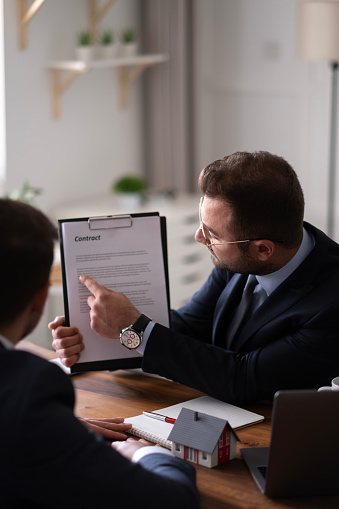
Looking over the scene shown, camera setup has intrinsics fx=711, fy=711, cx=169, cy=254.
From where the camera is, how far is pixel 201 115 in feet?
14.9

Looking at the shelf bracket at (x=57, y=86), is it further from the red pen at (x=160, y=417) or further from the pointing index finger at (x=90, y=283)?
the red pen at (x=160, y=417)

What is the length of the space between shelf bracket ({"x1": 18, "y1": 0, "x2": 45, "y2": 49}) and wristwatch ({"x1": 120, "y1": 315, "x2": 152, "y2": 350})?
2.36 meters

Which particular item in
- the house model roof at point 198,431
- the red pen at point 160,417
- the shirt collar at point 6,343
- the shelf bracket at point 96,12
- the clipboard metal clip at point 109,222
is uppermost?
the shelf bracket at point 96,12

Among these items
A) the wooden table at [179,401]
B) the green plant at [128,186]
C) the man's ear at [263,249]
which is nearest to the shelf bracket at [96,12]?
the green plant at [128,186]

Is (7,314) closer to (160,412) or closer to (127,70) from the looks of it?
(160,412)

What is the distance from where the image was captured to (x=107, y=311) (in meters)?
1.73

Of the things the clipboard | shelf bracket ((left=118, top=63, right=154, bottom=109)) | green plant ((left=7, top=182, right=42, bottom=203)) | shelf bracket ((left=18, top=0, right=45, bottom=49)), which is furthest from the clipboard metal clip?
shelf bracket ((left=118, top=63, right=154, bottom=109))

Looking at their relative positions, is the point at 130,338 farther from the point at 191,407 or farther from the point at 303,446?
the point at 303,446

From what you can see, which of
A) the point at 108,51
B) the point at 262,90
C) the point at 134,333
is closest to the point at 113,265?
the point at 134,333

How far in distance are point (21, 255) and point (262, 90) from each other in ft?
11.8

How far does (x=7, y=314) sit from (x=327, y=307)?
877mm

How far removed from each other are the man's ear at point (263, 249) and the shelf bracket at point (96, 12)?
276 cm

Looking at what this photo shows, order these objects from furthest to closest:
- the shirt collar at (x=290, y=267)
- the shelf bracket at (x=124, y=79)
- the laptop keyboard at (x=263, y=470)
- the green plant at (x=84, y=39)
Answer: the shelf bracket at (x=124, y=79) → the green plant at (x=84, y=39) → the shirt collar at (x=290, y=267) → the laptop keyboard at (x=263, y=470)

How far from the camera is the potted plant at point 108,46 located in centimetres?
407
